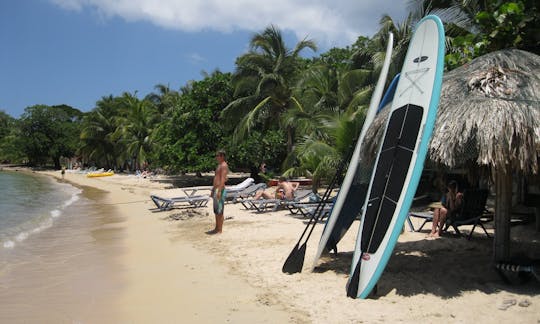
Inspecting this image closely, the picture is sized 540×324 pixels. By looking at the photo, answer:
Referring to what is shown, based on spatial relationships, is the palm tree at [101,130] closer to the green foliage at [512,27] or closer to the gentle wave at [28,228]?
the gentle wave at [28,228]

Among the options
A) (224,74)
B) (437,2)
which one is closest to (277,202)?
(437,2)

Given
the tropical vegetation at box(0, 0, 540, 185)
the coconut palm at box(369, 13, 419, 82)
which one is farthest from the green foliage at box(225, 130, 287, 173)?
the coconut palm at box(369, 13, 419, 82)

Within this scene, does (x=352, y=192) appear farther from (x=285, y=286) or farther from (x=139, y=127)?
(x=139, y=127)

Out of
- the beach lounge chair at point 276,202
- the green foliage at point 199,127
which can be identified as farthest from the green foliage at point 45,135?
the beach lounge chair at point 276,202

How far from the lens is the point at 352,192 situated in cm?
586

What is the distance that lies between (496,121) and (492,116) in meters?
0.08

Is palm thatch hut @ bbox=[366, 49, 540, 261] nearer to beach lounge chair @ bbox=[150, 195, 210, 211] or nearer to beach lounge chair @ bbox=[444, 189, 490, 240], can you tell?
beach lounge chair @ bbox=[444, 189, 490, 240]

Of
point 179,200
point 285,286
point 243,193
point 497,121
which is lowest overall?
point 285,286

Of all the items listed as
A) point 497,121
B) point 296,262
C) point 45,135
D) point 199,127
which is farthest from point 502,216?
point 45,135

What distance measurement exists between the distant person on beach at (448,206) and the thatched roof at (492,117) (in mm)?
2498

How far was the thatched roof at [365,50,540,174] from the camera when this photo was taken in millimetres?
4359

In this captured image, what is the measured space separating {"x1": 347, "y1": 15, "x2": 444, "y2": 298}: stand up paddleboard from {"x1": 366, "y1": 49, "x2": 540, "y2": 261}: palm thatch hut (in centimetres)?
30

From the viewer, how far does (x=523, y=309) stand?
4.17 metres

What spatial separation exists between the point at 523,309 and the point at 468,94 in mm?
2278
